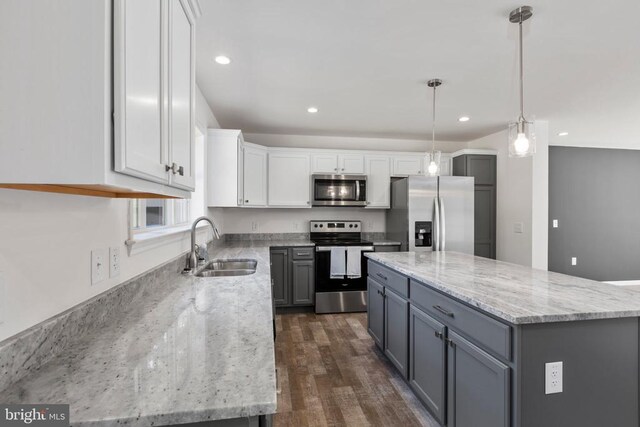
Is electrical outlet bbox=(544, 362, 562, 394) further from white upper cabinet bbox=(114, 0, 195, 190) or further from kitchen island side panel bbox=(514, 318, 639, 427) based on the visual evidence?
white upper cabinet bbox=(114, 0, 195, 190)

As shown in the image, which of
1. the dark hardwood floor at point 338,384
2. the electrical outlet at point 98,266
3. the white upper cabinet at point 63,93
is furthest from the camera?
the dark hardwood floor at point 338,384

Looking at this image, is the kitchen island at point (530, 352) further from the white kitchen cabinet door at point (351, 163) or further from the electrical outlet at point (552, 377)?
the white kitchen cabinet door at point (351, 163)

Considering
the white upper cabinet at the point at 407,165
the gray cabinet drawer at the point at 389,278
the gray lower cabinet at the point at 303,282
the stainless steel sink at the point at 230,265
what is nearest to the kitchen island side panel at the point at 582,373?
the gray cabinet drawer at the point at 389,278

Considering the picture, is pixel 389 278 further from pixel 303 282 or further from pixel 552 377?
pixel 303 282

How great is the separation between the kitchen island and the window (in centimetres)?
166

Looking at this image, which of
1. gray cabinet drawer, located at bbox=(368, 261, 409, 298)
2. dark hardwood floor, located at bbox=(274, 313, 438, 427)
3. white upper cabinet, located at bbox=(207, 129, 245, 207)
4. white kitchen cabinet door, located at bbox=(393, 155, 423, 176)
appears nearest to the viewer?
dark hardwood floor, located at bbox=(274, 313, 438, 427)

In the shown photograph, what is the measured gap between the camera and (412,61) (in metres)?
2.40

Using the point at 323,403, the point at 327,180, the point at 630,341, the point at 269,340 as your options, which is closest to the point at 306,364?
the point at 323,403

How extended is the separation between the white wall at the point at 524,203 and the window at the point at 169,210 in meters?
3.95

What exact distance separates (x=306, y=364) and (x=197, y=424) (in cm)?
209

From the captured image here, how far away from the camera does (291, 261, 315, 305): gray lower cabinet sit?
3957 millimetres

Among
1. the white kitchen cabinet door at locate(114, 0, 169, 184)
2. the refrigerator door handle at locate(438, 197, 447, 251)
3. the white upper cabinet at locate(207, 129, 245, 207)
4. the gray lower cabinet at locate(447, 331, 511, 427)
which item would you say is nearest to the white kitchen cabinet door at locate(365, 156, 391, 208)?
the refrigerator door handle at locate(438, 197, 447, 251)

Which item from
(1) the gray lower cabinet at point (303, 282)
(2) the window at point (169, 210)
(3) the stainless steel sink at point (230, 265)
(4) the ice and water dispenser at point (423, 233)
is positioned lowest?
(1) the gray lower cabinet at point (303, 282)

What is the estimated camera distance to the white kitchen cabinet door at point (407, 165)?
4.53 m
